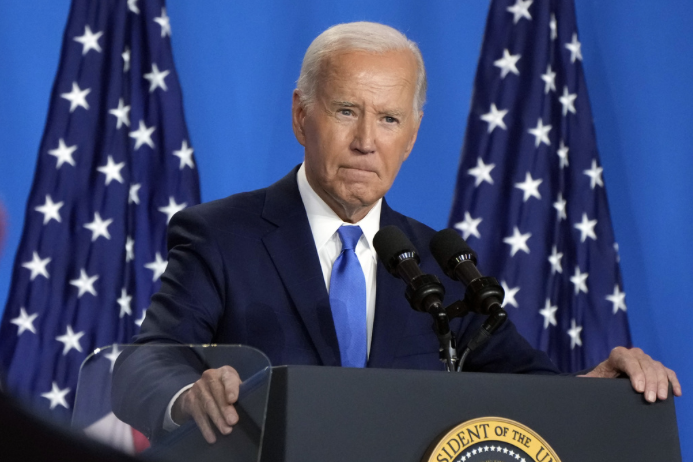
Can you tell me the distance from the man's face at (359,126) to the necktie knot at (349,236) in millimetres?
85

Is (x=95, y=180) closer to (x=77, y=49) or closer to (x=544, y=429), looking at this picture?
(x=77, y=49)

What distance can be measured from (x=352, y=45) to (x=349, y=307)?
0.73 metres

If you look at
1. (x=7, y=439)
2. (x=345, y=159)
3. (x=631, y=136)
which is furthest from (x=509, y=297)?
(x=7, y=439)

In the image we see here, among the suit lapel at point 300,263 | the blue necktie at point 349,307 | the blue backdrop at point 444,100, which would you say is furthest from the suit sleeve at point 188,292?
the blue backdrop at point 444,100

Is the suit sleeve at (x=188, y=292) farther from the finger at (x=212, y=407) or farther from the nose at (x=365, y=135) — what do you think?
the nose at (x=365, y=135)

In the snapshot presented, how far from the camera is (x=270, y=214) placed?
7.41 ft

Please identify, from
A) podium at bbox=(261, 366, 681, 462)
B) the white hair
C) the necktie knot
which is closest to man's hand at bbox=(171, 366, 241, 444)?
podium at bbox=(261, 366, 681, 462)

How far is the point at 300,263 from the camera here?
212 cm

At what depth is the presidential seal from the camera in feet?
4.37

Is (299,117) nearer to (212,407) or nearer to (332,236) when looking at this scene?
(332,236)

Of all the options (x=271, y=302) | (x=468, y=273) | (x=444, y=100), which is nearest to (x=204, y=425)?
(x=468, y=273)

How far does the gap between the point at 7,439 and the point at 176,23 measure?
3.47 meters

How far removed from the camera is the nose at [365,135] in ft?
7.45

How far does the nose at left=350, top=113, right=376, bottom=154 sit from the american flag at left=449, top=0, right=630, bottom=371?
1.55m
